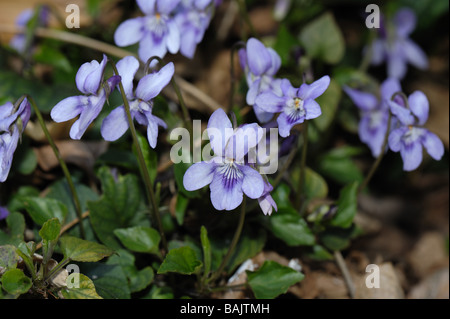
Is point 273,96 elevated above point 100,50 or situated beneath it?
situated beneath

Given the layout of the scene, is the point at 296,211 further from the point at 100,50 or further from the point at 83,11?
the point at 83,11

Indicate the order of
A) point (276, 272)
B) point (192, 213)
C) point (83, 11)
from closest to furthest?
1. point (276, 272)
2. point (192, 213)
3. point (83, 11)

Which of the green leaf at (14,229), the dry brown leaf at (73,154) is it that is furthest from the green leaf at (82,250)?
the dry brown leaf at (73,154)

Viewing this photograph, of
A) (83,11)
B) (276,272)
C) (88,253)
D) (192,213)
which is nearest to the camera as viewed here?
(88,253)

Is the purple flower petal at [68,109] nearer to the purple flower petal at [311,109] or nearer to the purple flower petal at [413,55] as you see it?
the purple flower petal at [311,109]

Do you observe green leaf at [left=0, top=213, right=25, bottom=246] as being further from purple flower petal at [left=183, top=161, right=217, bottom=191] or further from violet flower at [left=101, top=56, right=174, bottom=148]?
purple flower petal at [left=183, top=161, right=217, bottom=191]

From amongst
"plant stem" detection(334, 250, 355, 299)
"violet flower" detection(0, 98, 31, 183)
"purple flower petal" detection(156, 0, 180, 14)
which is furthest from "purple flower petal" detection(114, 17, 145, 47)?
"plant stem" detection(334, 250, 355, 299)
